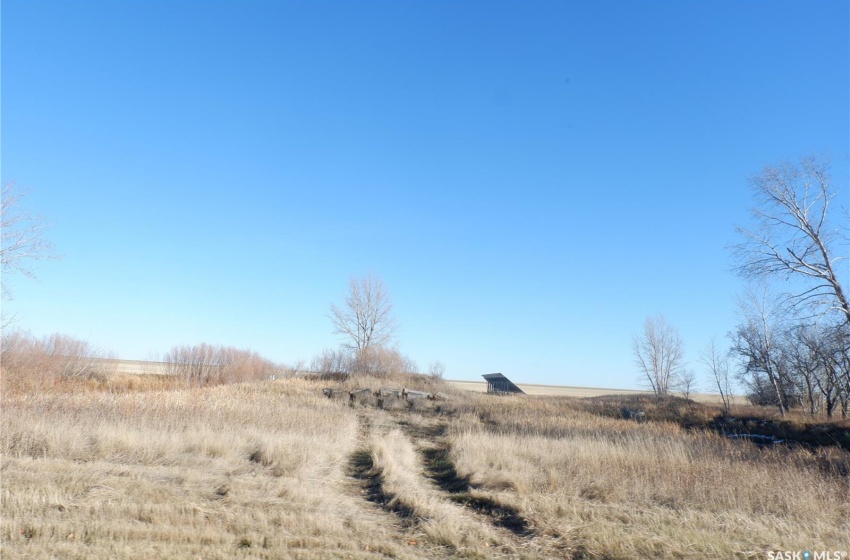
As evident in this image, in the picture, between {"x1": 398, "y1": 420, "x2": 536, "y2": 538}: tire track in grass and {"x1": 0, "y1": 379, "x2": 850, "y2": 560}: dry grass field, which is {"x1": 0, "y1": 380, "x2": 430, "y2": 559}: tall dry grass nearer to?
{"x1": 0, "y1": 379, "x2": 850, "y2": 560}: dry grass field

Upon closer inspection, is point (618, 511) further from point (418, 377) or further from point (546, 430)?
point (418, 377)

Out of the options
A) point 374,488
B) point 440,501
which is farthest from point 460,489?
point 374,488

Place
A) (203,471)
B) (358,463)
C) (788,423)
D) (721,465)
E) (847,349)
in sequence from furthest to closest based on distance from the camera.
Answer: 1. (788,423)
2. (847,349)
3. (358,463)
4. (721,465)
5. (203,471)

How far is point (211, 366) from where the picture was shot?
127 feet

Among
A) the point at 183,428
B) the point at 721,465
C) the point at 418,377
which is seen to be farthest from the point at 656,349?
the point at 183,428

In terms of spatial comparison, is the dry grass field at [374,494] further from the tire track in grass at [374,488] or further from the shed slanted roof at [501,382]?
the shed slanted roof at [501,382]

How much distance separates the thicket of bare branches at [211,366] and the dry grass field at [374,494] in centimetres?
2425

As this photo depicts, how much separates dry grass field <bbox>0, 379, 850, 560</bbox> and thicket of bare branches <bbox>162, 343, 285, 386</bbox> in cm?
2425

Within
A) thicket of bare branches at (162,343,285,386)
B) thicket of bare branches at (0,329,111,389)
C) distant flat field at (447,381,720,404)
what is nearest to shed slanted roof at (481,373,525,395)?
distant flat field at (447,381,720,404)

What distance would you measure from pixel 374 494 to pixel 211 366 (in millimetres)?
33733

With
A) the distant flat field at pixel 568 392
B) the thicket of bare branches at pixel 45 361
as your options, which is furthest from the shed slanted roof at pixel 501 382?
the thicket of bare branches at pixel 45 361

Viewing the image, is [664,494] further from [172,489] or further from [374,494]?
[172,489]

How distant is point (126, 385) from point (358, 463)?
79.7 ft

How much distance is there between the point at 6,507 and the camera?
6.54m
